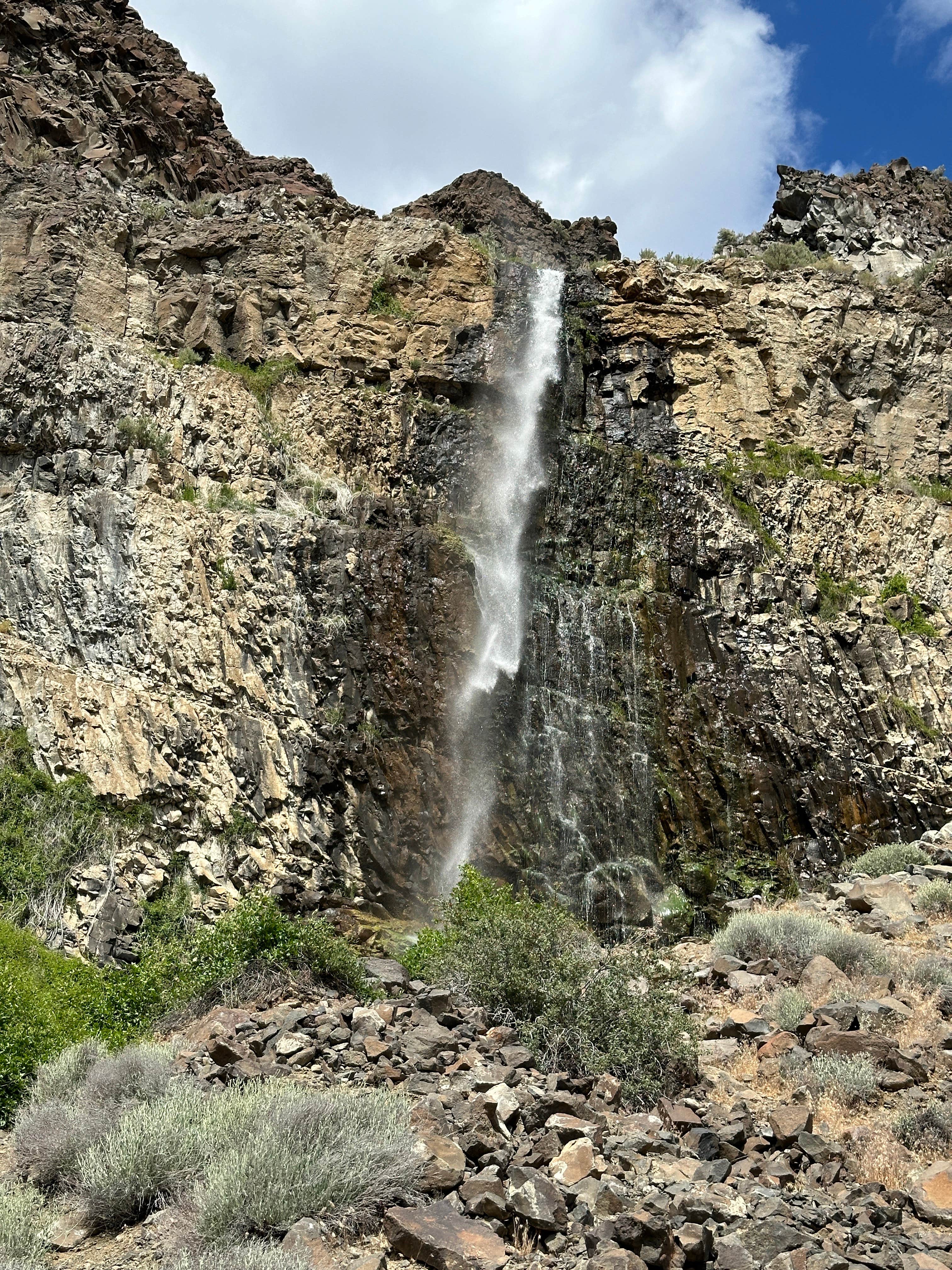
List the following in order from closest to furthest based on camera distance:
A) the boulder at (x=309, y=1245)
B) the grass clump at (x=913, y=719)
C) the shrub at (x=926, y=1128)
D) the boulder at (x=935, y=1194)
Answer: the boulder at (x=309, y=1245), the boulder at (x=935, y=1194), the shrub at (x=926, y=1128), the grass clump at (x=913, y=719)

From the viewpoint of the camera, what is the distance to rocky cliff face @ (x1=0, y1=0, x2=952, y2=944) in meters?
15.6

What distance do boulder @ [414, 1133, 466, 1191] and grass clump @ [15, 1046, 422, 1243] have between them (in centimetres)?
8

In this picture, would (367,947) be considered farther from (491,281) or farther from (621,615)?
(491,281)

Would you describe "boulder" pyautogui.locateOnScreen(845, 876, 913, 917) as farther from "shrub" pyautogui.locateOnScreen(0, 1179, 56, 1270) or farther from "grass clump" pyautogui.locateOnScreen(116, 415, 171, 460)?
"grass clump" pyautogui.locateOnScreen(116, 415, 171, 460)

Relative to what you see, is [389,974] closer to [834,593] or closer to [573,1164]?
[573,1164]

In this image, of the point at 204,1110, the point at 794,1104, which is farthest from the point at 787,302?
the point at 204,1110

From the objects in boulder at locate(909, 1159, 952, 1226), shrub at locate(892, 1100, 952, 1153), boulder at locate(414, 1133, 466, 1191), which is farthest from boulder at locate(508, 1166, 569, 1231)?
shrub at locate(892, 1100, 952, 1153)

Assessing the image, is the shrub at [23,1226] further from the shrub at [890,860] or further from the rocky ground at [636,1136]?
the shrub at [890,860]

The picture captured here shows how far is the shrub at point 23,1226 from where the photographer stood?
5.20 metres

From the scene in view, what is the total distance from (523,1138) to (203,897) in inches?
315

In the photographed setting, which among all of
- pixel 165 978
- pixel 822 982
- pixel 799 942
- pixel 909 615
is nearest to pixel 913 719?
pixel 909 615

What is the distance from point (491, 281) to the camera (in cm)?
2511

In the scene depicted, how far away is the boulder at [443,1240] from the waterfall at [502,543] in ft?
34.1

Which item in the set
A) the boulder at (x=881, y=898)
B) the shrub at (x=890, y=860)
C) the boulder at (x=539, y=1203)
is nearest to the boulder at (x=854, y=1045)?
the boulder at (x=539, y=1203)
